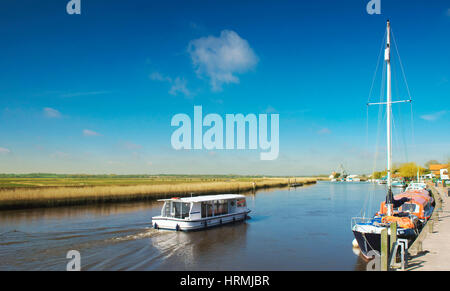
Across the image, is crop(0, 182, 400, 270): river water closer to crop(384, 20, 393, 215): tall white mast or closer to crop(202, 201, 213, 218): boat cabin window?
crop(202, 201, 213, 218): boat cabin window

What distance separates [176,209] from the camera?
28.6 m

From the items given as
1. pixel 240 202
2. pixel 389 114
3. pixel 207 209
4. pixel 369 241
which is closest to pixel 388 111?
pixel 389 114

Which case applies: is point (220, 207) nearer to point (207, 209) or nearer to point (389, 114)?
point (207, 209)

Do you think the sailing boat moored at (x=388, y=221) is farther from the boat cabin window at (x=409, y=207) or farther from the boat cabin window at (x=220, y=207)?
the boat cabin window at (x=220, y=207)

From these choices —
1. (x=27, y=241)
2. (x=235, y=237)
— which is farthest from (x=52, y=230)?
(x=235, y=237)

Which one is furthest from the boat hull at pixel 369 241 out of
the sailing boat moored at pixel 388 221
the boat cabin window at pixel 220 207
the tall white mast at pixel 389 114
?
the boat cabin window at pixel 220 207

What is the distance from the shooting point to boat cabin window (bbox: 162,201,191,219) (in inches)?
1086

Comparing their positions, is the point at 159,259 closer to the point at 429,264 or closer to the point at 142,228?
the point at 142,228

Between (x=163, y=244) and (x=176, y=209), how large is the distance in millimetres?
7250

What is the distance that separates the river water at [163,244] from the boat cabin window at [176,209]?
2147 millimetres

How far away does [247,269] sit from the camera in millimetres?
16359

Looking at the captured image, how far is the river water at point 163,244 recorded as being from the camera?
16.9 metres

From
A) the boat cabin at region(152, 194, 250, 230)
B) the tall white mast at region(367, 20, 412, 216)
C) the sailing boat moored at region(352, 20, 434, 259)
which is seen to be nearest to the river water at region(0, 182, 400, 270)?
the boat cabin at region(152, 194, 250, 230)
